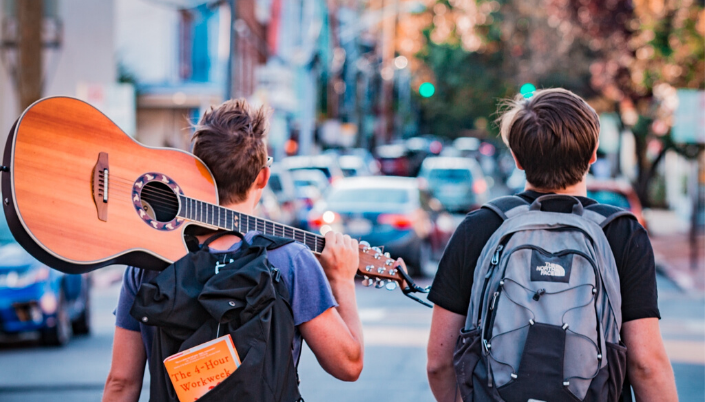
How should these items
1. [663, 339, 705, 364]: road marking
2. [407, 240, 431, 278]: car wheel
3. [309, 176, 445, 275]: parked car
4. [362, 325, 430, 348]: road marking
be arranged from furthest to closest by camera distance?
[407, 240, 431, 278]: car wheel, [309, 176, 445, 275]: parked car, [362, 325, 430, 348]: road marking, [663, 339, 705, 364]: road marking

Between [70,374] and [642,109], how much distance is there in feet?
69.3

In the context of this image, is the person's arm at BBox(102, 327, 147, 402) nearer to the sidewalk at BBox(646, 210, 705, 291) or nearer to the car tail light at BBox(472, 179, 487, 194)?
the sidewalk at BBox(646, 210, 705, 291)

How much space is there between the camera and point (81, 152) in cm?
255

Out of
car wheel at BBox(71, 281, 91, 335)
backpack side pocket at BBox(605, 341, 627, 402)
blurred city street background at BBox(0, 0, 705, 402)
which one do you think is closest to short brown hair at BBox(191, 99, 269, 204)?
blurred city street background at BBox(0, 0, 705, 402)

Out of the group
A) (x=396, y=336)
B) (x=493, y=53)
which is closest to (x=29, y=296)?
(x=396, y=336)

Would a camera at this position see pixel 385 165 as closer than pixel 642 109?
No

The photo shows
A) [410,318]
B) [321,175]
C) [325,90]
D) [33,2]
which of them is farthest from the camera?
[325,90]

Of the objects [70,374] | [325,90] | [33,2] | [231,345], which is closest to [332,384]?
[70,374]

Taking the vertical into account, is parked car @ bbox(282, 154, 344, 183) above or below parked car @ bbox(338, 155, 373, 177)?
above

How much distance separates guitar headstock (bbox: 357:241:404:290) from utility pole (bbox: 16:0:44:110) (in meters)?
11.3

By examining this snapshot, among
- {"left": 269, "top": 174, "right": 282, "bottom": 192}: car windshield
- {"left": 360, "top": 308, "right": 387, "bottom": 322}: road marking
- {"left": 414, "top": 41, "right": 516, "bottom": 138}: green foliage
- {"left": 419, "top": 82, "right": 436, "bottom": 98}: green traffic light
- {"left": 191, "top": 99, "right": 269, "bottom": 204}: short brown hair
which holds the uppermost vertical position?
{"left": 414, "top": 41, "right": 516, "bottom": 138}: green foliage

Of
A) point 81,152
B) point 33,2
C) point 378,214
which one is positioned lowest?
point 378,214

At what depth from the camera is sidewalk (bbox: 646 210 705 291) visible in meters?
16.1

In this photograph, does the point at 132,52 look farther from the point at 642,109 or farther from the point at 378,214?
the point at 378,214
